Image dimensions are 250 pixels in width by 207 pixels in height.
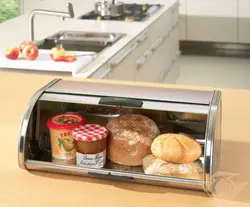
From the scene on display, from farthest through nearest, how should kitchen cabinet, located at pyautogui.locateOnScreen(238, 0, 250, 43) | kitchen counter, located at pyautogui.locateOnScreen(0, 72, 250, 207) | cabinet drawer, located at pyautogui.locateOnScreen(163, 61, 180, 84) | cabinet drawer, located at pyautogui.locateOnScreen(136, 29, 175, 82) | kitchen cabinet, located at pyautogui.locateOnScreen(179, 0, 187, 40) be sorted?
kitchen cabinet, located at pyautogui.locateOnScreen(179, 0, 187, 40) < kitchen cabinet, located at pyautogui.locateOnScreen(238, 0, 250, 43) < cabinet drawer, located at pyautogui.locateOnScreen(163, 61, 180, 84) < cabinet drawer, located at pyautogui.locateOnScreen(136, 29, 175, 82) < kitchen counter, located at pyautogui.locateOnScreen(0, 72, 250, 207)

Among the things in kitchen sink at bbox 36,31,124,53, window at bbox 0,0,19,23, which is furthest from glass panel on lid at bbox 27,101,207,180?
window at bbox 0,0,19,23

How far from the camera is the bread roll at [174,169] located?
126 centimetres

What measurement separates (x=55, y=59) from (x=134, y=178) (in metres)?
1.64

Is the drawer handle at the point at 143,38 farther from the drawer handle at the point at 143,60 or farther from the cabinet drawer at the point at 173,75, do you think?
the cabinet drawer at the point at 173,75

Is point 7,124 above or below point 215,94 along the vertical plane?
below

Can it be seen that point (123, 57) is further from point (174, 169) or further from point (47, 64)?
point (174, 169)

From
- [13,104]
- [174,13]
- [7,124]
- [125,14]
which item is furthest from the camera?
[174,13]

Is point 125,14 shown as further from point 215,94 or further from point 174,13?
point 215,94

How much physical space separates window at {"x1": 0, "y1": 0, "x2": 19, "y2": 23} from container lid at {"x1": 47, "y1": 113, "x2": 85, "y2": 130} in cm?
449

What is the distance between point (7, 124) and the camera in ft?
5.43

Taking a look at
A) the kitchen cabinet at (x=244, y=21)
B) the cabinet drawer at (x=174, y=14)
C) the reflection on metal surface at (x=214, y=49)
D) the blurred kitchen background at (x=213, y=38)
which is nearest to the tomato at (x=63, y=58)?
the cabinet drawer at (x=174, y=14)

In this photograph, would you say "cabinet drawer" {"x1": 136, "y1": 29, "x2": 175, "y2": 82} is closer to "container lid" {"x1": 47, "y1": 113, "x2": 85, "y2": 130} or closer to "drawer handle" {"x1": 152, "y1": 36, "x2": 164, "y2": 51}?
"drawer handle" {"x1": 152, "y1": 36, "x2": 164, "y2": 51}

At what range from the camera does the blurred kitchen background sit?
6.41m

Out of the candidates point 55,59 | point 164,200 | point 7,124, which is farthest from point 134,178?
point 55,59
